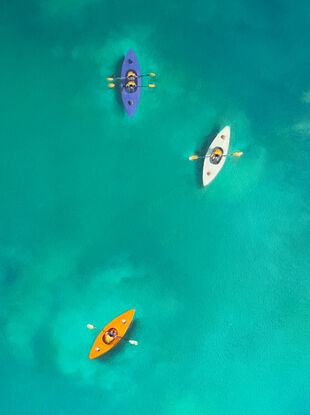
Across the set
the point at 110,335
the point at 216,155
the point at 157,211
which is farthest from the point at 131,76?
the point at 110,335

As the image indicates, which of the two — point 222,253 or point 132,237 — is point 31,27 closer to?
point 132,237

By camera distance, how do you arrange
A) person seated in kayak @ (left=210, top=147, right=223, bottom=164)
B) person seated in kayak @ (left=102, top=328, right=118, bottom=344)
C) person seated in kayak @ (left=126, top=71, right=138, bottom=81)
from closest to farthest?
person seated in kayak @ (left=102, top=328, right=118, bottom=344) < person seated in kayak @ (left=126, top=71, right=138, bottom=81) < person seated in kayak @ (left=210, top=147, right=223, bottom=164)

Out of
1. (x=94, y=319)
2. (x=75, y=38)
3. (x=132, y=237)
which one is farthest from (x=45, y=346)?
(x=75, y=38)

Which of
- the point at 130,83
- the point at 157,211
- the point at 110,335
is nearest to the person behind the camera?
the point at 110,335

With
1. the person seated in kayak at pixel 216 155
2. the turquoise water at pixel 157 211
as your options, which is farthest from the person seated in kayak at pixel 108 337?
the person seated in kayak at pixel 216 155

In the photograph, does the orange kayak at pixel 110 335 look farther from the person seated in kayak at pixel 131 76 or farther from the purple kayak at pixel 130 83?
the person seated in kayak at pixel 131 76

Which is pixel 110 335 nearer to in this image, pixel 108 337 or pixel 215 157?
pixel 108 337

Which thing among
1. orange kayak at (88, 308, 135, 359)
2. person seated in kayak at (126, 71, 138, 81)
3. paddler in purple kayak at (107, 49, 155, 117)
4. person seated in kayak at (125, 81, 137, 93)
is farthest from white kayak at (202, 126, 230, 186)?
orange kayak at (88, 308, 135, 359)

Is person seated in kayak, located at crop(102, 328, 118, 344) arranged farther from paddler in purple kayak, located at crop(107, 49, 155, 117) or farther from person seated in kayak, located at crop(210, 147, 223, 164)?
paddler in purple kayak, located at crop(107, 49, 155, 117)
